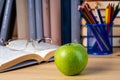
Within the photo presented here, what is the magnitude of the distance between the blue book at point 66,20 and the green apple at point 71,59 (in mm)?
328

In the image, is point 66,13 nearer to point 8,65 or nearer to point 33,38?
point 33,38

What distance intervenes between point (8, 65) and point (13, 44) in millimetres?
203

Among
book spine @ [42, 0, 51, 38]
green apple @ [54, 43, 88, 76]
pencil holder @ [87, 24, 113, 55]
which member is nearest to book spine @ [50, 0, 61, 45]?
book spine @ [42, 0, 51, 38]

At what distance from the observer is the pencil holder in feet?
2.48

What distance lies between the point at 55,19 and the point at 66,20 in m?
0.05

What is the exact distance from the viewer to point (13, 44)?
30.9 inches

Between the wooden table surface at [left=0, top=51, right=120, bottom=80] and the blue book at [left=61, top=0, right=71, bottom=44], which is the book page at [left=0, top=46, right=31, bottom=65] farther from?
the blue book at [left=61, top=0, right=71, bottom=44]

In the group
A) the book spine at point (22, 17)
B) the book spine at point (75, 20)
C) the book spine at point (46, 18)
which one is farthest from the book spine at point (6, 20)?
the book spine at point (75, 20)

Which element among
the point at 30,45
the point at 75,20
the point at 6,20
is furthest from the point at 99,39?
the point at 6,20

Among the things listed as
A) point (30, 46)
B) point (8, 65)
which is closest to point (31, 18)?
point (30, 46)

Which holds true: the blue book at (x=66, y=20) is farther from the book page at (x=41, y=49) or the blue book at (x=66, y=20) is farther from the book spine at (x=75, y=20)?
the book page at (x=41, y=49)

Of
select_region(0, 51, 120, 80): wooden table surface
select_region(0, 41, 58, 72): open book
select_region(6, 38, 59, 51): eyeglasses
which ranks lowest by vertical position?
select_region(0, 51, 120, 80): wooden table surface

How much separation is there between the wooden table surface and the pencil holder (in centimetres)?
11

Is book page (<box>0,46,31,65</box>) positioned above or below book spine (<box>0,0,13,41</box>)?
below
